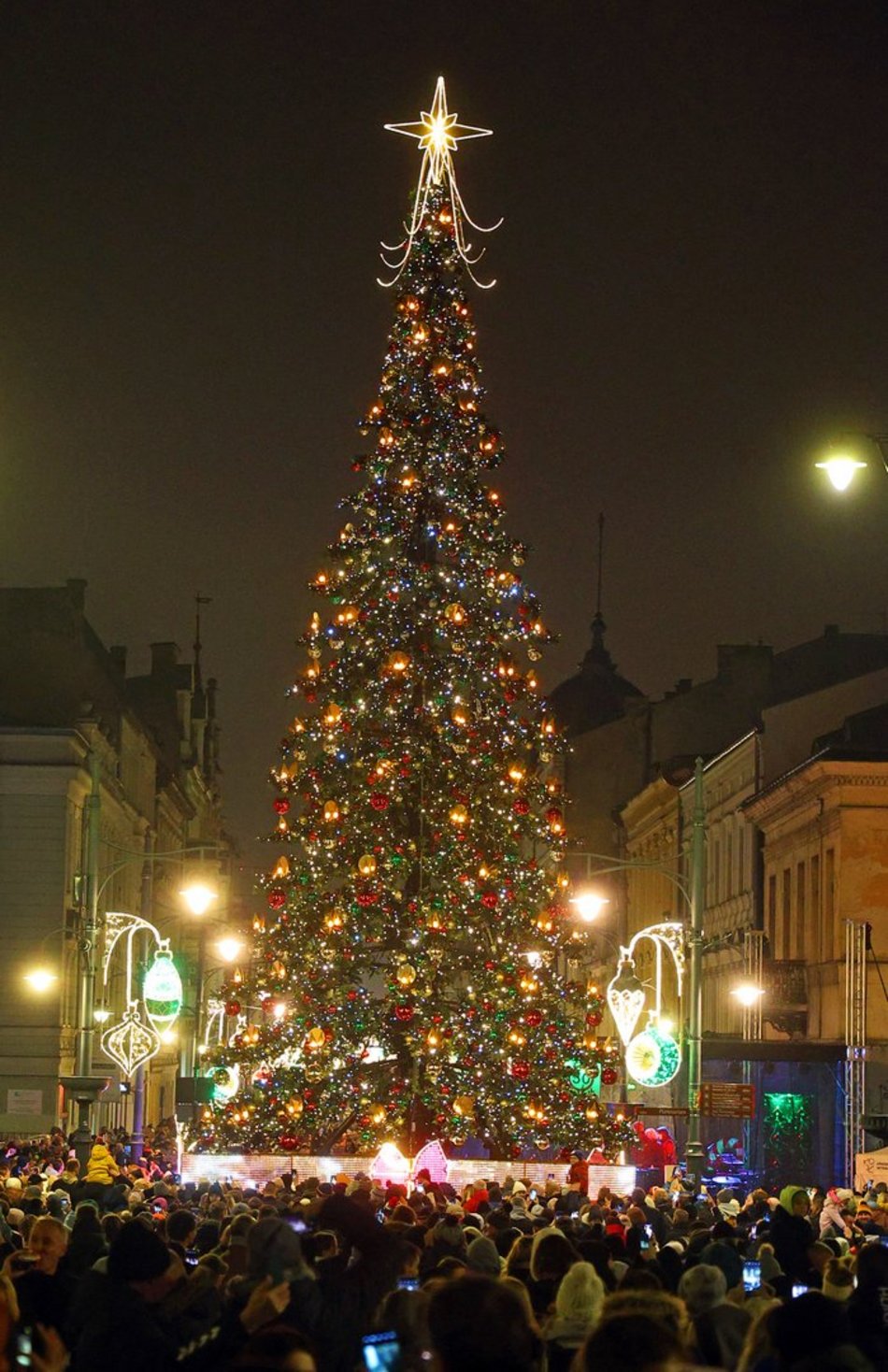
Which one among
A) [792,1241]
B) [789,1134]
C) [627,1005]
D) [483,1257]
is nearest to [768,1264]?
[792,1241]

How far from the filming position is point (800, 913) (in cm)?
5691

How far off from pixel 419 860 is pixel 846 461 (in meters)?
10.6

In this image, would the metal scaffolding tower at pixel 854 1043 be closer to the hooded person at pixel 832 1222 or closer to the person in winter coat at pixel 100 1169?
the person in winter coat at pixel 100 1169

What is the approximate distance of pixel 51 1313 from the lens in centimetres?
1103

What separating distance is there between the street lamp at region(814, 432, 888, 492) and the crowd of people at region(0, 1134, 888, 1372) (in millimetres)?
5503

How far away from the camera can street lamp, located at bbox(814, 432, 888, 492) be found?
→ 797 inches

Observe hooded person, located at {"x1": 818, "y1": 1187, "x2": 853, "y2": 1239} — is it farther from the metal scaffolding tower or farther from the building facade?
the metal scaffolding tower

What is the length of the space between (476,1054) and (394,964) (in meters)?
1.38

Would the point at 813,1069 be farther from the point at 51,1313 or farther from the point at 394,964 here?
the point at 51,1313

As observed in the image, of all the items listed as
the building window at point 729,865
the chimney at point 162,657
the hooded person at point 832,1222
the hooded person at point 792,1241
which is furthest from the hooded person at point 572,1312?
the chimney at point 162,657

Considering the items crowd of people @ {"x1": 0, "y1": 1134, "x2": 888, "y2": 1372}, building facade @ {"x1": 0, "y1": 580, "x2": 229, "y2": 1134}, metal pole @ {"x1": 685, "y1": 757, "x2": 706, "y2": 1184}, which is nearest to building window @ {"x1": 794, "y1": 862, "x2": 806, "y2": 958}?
building facade @ {"x1": 0, "y1": 580, "x2": 229, "y2": 1134}

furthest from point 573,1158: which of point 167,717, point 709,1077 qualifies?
point 167,717

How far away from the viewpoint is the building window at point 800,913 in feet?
185

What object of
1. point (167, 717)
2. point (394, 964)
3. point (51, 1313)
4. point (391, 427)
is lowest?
point (51, 1313)
